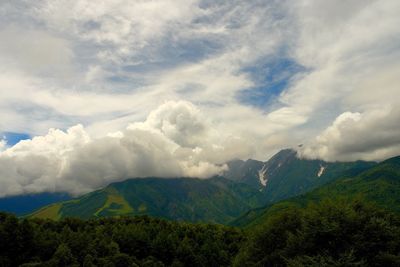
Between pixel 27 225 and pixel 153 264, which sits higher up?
pixel 27 225

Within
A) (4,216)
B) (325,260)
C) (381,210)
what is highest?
(4,216)

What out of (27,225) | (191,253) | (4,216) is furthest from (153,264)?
(4,216)

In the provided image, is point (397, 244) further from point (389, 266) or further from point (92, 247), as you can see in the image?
point (92, 247)

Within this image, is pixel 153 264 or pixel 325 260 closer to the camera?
→ pixel 325 260

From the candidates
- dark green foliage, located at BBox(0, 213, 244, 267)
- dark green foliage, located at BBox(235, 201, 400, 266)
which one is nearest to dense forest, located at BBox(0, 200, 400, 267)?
dark green foliage, located at BBox(235, 201, 400, 266)

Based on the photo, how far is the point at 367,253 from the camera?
70.1m

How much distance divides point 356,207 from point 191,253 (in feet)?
256

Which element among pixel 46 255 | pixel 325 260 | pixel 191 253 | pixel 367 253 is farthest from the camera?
pixel 191 253

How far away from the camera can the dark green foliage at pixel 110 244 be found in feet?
342

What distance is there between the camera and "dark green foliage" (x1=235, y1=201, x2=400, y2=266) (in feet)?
219

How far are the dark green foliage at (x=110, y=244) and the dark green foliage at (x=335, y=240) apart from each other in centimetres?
4369

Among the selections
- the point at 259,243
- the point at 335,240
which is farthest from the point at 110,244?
the point at 335,240

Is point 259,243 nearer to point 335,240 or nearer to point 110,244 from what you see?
point 335,240

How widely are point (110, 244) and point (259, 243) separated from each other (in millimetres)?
57168
